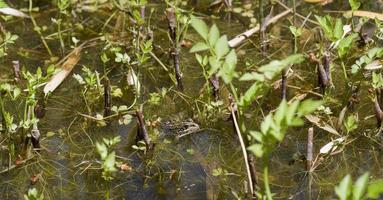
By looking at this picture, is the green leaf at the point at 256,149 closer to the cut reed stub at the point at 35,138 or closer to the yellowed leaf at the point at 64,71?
the cut reed stub at the point at 35,138

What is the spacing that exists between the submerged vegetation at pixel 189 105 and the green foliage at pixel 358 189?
0.02 metres

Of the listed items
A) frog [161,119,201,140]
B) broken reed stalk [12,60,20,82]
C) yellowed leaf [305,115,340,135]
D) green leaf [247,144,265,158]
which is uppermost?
green leaf [247,144,265,158]

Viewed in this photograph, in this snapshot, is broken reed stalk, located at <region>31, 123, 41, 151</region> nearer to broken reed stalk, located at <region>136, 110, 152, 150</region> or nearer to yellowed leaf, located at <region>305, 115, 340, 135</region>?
broken reed stalk, located at <region>136, 110, 152, 150</region>

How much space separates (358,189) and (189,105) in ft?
4.82

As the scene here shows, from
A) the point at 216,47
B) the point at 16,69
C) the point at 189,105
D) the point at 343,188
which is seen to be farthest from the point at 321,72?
the point at 16,69

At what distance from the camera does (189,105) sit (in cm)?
329

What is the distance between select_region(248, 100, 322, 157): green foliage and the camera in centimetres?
205

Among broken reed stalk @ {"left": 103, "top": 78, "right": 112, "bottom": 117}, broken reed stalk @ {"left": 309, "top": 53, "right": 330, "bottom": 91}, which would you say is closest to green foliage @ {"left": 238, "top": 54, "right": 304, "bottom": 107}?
broken reed stalk @ {"left": 309, "top": 53, "right": 330, "bottom": 91}

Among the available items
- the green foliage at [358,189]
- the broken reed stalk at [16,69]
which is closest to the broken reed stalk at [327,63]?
the green foliage at [358,189]

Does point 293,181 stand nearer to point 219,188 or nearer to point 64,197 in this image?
point 219,188

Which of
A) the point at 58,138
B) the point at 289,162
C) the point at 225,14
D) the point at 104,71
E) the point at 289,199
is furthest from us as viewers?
the point at 225,14

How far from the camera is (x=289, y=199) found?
2.66 metres

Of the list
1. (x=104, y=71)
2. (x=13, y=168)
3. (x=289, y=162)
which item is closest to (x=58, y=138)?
(x=13, y=168)

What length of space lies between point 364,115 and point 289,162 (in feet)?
1.73
